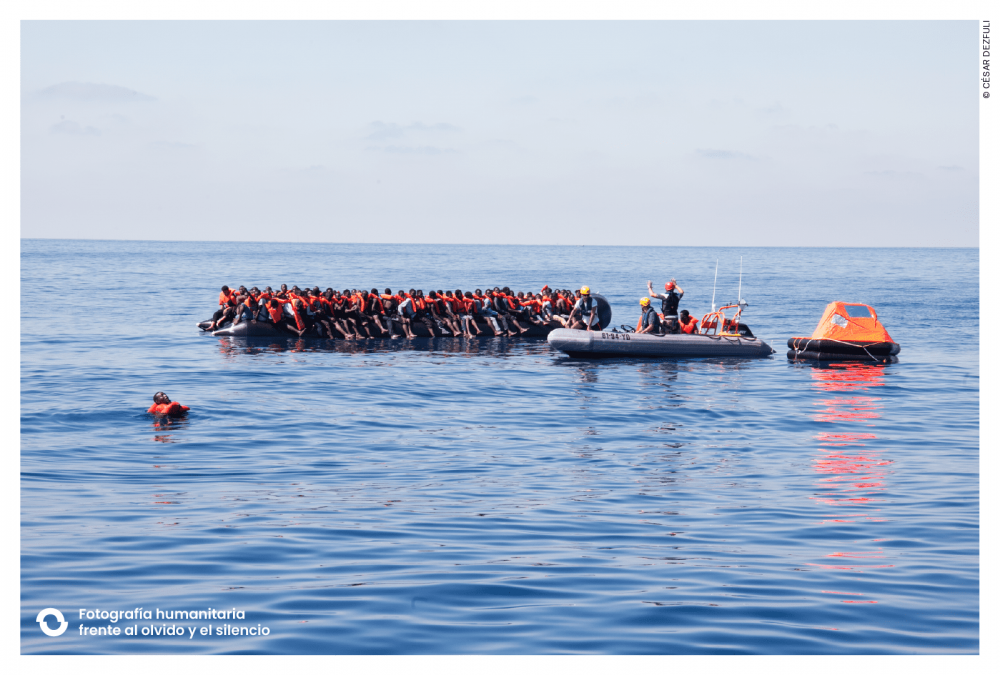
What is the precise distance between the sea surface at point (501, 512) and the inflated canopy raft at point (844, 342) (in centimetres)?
291

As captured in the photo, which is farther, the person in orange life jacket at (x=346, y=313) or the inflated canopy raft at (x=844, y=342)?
the person in orange life jacket at (x=346, y=313)

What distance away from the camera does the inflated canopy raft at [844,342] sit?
29.9 meters

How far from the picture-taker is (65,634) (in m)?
7.91

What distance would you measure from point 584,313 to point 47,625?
24.8m

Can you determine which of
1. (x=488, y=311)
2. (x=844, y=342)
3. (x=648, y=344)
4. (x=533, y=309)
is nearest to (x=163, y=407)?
(x=648, y=344)

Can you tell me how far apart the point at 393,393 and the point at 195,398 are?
4.63 metres

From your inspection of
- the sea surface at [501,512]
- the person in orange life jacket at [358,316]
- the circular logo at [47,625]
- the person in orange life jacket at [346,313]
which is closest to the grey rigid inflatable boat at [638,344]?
the sea surface at [501,512]

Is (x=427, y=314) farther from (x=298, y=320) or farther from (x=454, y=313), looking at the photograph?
(x=298, y=320)

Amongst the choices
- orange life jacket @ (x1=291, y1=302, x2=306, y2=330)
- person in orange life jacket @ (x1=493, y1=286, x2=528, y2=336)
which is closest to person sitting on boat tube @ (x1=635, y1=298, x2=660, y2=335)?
person in orange life jacket @ (x1=493, y1=286, x2=528, y2=336)

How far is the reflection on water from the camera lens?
1024 centimetres

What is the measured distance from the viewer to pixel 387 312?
119 ft

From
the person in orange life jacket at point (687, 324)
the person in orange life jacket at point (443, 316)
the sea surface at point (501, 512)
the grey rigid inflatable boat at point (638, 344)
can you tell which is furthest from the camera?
the person in orange life jacket at point (443, 316)

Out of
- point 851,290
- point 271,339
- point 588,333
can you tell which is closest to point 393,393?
point 588,333

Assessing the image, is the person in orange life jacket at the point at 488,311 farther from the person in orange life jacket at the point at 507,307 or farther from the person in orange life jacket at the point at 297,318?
the person in orange life jacket at the point at 297,318
